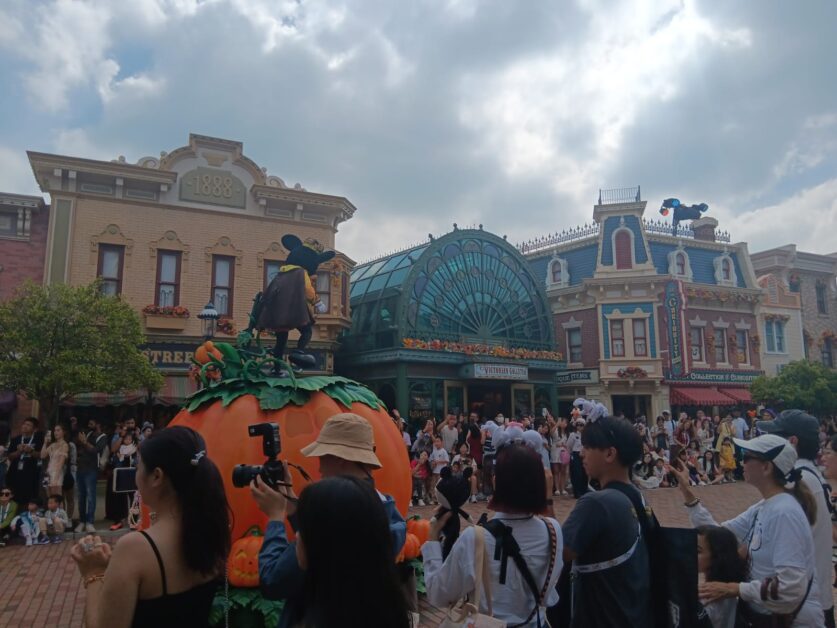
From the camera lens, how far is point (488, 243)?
22.9 meters

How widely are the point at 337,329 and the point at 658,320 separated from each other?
1458cm

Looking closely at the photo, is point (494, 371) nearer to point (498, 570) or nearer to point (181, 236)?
point (181, 236)

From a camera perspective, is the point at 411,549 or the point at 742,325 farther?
the point at 742,325

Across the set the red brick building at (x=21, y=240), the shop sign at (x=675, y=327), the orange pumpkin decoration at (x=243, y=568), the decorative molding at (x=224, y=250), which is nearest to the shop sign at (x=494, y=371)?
the shop sign at (x=675, y=327)

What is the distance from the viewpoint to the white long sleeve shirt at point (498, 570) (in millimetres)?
2520

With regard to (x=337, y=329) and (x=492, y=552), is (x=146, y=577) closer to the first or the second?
(x=492, y=552)

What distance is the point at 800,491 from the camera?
10.3 ft

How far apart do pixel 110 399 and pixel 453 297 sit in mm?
11295

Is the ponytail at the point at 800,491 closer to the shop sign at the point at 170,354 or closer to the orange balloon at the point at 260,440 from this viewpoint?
the orange balloon at the point at 260,440

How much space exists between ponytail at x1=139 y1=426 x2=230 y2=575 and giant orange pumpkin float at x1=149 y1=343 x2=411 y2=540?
6.51 ft

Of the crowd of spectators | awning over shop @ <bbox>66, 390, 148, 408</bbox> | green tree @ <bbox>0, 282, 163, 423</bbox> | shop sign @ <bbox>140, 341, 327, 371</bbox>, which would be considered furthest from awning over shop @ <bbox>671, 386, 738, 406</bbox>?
the crowd of spectators

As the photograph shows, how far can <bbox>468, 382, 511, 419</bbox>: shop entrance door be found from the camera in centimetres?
2211

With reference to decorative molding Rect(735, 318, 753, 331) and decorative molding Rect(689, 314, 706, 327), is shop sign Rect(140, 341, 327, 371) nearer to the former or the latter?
decorative molding Rect(689, 314, 706, 327)

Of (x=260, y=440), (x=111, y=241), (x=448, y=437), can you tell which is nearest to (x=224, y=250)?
(x=111, y=241)
